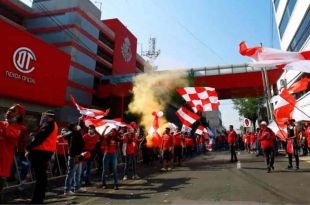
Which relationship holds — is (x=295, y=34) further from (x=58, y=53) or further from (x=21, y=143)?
(x=21, y=143)

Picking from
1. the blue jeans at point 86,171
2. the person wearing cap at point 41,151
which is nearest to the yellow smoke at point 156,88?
the blue jeans at point 86,171

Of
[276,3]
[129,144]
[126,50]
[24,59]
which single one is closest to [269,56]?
[129,144]

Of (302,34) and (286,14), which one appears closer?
(302,34)

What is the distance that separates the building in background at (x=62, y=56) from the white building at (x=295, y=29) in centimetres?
1616

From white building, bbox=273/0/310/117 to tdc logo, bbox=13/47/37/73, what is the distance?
2062 cm

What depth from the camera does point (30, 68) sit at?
25.0 m

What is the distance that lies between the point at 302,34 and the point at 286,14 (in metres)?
5.69

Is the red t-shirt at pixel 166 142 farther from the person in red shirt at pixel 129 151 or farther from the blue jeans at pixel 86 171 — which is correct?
the blue jeans at pixel 86 171

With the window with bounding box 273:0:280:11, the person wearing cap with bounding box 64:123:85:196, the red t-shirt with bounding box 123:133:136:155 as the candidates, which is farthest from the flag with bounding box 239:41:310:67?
the window with bounding box 273:0:280:11

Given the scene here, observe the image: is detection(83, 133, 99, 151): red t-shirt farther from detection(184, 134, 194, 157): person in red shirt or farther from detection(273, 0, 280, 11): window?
detection(273, 0, 280, 11): window

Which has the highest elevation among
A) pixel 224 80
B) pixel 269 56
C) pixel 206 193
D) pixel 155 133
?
pixel 224 80

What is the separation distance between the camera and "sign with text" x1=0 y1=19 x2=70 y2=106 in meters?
22.7

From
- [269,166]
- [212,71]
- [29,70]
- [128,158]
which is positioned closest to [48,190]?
[128,158]

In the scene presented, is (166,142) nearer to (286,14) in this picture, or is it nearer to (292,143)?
(292,143)
